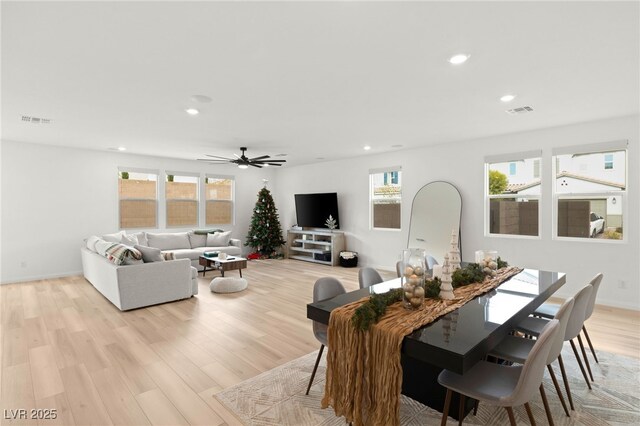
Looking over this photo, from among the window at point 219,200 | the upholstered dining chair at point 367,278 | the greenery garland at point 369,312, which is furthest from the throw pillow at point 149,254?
the window at point 219,200

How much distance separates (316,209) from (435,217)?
10.5ft

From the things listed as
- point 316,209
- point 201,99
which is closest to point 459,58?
point 201,99

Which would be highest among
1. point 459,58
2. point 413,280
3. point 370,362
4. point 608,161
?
point 459,58

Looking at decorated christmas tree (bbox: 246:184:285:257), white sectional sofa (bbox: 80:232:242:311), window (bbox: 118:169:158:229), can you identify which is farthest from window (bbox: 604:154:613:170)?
window (bbox: 118:169:158:229)

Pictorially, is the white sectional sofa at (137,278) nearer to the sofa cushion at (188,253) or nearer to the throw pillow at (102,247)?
the throw pillow at (102,247)

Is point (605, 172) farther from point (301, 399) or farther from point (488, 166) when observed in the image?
point (301, 399)

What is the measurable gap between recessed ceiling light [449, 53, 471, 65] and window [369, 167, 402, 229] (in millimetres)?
4177

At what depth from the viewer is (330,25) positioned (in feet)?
7.18

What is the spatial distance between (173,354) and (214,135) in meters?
3.53

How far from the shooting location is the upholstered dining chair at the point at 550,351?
191cm

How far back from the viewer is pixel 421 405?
2.28 metres

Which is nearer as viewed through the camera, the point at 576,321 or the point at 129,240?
the point at 576,321

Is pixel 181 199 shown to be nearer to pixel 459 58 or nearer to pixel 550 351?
pixel 459 58

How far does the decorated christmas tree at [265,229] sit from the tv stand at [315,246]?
0.36 m
